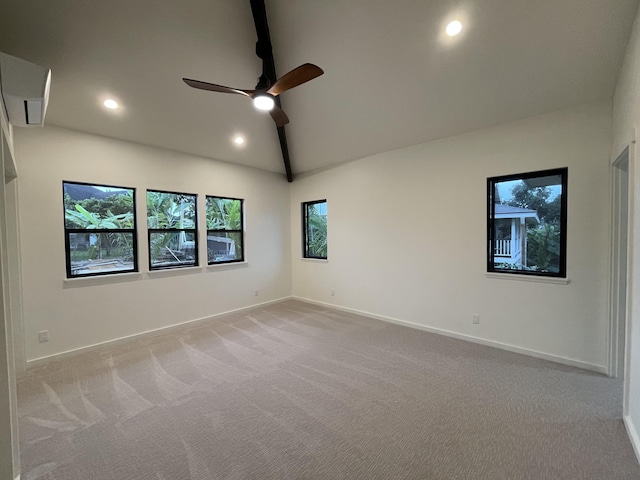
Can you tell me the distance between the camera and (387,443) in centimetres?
185

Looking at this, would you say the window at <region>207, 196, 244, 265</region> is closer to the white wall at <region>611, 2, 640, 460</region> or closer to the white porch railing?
the white porch railing

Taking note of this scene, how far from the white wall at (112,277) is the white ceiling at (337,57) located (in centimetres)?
36

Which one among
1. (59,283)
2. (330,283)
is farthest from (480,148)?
(59,283)

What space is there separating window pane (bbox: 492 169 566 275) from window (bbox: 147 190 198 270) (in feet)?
14.9

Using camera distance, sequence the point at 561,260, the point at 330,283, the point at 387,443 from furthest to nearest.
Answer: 1. the point at 330,283
2. the point at 561,260
3. the point at 387,443

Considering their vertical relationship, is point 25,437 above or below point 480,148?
below

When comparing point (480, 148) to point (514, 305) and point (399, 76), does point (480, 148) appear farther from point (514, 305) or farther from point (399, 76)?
point (514, 305)

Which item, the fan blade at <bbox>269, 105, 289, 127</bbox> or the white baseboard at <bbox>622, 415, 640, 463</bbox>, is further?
the fan blade at <bbox>269, 105, 289, 127</bbox>

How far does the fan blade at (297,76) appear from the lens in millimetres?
2115

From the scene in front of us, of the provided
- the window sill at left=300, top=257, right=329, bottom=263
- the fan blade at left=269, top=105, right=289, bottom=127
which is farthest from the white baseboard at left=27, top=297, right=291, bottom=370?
the fan blade at left=269, top=105, right=289, bottom=127

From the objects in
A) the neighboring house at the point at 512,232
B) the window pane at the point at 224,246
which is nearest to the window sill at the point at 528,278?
the neighboring house at the point at 512,232

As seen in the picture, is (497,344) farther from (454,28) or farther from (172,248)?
(172,248)

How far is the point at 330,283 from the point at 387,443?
347 cm

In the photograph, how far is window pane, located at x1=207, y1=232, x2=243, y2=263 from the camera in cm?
472
